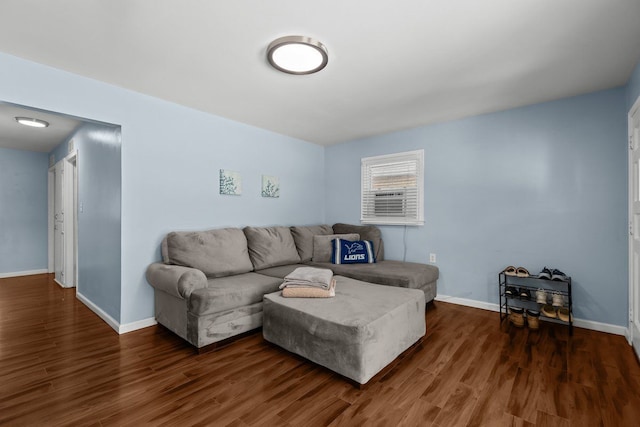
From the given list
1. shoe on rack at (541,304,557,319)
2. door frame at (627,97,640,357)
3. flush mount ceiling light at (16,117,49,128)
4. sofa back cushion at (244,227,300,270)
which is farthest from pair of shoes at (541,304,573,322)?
flush mount ceiling light at (16,117,49,128)

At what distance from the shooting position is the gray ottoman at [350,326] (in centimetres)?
192

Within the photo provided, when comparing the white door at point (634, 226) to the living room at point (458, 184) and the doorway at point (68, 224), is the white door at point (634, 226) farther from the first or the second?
the doorway at point (68, 224)

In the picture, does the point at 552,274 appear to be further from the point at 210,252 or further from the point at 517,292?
the point at 210,252

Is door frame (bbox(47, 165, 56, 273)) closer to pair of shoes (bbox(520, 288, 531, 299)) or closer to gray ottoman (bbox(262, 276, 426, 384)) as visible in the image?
gray ottoman (bbox(262, 276, 426, 384))

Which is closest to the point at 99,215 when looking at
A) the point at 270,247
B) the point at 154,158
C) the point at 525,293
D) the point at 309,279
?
the point at 154,158

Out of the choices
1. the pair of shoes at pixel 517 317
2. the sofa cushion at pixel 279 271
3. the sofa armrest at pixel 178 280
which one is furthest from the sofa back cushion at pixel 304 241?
the pair of shoes at pixel 517 317

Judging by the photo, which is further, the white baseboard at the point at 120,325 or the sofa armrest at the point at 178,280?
the white baseboard at the point at 120,325

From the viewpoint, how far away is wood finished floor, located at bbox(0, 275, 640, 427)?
166cm

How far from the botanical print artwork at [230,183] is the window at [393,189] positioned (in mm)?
1899

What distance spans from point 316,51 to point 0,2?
1.86 m

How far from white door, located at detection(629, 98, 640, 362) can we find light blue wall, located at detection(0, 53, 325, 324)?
3778mm

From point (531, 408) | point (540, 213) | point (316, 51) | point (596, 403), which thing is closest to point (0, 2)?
point (316, 51)

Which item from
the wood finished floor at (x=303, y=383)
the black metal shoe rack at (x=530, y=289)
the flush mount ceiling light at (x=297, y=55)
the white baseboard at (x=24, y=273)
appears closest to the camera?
the wood finished floor at (x=303, y=383)

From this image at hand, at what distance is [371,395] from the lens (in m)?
1.85
